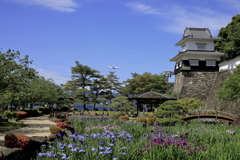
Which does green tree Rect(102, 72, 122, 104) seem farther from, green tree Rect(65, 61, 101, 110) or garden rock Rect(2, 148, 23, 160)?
garden rock Rect(2, 148, 23, 160)

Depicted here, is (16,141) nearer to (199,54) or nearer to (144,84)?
(199,54)

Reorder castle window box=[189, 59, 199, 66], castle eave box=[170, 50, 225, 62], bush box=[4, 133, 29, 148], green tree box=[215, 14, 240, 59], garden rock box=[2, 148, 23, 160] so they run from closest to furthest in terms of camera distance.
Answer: garden rock box=[2, 148, 23, 160] → bush box=[4, 133, 29, 148] → green tree box=[215, 14, 240, 59] → castle eave box=[170, 50, 225, 62] → castle window box=[189, 59, 199, 66]

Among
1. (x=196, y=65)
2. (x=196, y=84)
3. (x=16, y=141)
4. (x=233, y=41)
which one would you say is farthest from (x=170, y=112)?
(x=233, y=41)

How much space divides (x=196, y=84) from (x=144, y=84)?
1164cm

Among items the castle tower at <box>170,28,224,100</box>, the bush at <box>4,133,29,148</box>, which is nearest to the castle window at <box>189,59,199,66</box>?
the castle tower at <box>170,28,224,100</box>

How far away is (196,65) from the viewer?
3472 centimetres

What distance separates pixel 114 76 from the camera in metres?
48.5

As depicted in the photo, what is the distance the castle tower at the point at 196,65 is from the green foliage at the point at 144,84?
6607 mm

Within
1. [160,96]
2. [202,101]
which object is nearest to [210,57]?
[202,101]

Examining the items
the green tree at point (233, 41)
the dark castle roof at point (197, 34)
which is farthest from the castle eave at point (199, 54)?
the dark castle roof at point (197, 34)

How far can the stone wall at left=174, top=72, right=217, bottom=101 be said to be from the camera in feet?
109

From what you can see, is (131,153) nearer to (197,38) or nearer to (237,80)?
(237,80)

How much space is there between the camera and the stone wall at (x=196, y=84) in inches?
1309

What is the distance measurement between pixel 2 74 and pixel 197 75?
28.2 m
